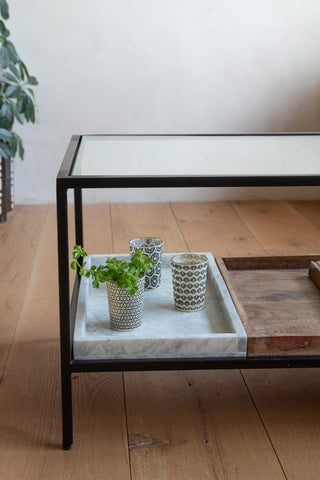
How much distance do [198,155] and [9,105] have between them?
146cm

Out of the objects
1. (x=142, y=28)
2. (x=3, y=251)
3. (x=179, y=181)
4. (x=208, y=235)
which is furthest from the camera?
(x=142, y=28)

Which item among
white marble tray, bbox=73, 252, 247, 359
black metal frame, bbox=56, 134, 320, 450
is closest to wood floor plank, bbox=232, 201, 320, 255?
white marble tray, bbox=73, 252, 247, 359

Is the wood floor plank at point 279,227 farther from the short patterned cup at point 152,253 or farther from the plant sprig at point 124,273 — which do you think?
the plant sprig at point 124,273

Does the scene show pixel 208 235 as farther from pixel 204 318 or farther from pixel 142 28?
pixel 204 318

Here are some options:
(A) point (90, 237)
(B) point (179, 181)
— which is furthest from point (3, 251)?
(B) point (179, 181)

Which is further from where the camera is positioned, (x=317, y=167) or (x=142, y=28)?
(x=142, y=28)

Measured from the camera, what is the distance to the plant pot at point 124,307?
55.8 inches

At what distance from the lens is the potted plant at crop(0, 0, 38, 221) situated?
2.71m

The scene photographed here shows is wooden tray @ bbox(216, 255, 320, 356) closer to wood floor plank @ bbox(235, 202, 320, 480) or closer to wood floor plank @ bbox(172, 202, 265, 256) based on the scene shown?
wood floor plank @ bbox(235, 202, 320, 480)

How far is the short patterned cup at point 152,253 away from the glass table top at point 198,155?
24cm

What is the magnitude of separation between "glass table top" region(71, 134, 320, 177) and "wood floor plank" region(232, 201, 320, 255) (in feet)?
3.19

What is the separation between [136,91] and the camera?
10.3 feet

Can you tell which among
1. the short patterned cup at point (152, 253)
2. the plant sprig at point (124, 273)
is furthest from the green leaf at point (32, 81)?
the plant sprig at point (124, 273)

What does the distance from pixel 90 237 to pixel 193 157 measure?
1.29 meters
